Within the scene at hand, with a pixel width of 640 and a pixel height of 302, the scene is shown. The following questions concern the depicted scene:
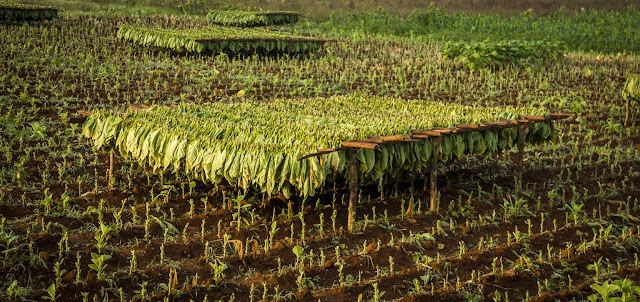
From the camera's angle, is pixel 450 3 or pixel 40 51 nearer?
pixel 40 51

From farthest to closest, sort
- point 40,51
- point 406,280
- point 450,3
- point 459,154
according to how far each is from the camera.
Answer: point 450,3
point 40,51
point 459,154
point 406,280

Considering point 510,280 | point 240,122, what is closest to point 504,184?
point 510,280

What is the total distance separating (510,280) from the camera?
541 cm

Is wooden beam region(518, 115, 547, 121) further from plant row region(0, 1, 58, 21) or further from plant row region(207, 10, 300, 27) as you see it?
plant row region(207, 10, 300, 27)

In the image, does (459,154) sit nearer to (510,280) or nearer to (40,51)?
(510,280)

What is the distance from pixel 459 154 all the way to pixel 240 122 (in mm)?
2490

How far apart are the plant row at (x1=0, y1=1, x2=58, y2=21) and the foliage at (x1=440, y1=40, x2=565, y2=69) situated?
10478mm

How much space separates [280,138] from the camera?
642 centimetres

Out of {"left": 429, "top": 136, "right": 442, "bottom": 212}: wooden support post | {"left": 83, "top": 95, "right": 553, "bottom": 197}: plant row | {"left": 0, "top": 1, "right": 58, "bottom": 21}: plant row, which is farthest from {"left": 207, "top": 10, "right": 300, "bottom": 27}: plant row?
{"left": 429, "top": 136, "right": 442, "bottom": 212}: wooden support post

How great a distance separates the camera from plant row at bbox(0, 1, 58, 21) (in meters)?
16.3

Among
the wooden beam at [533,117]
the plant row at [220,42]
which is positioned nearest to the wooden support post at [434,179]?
the wooden beam at [533,117]

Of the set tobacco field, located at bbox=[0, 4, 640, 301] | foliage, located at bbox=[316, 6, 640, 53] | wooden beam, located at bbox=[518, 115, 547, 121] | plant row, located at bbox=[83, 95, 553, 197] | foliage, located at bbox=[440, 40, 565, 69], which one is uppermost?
foliage, located at bbox=[316, 6, 640, 53]

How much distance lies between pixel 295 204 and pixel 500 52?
10194 millimetres

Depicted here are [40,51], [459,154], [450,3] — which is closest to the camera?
[459,154]
